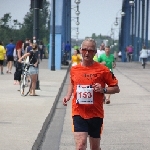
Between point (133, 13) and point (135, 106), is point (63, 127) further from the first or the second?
point (133, 13)

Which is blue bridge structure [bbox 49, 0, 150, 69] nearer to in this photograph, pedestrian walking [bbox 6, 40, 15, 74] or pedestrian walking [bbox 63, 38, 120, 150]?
pedestrian walking [bbox 6, 40, 15, 74]

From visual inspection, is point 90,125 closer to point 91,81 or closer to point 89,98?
point 89,98

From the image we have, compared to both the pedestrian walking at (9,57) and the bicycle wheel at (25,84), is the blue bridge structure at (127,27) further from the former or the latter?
the bicycle wheel at (25,84)

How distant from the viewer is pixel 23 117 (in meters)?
15.5

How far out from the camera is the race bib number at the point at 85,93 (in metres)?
→ 8.61

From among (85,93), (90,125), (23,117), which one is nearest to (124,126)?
(23,117)

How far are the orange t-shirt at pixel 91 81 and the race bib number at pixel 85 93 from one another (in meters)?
0.04

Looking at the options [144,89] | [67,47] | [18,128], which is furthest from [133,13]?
[18,128]

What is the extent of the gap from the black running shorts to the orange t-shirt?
0.04m

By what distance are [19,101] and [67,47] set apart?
3941 cm

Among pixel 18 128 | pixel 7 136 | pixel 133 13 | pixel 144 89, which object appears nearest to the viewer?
pixel 7 136

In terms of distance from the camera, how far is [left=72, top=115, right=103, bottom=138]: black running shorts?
865cm

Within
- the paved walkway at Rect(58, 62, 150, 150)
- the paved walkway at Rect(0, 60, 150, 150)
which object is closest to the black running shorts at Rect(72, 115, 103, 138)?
the paved walkway at Rect(0, 60, 150, 150)

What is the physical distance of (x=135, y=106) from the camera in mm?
20016
